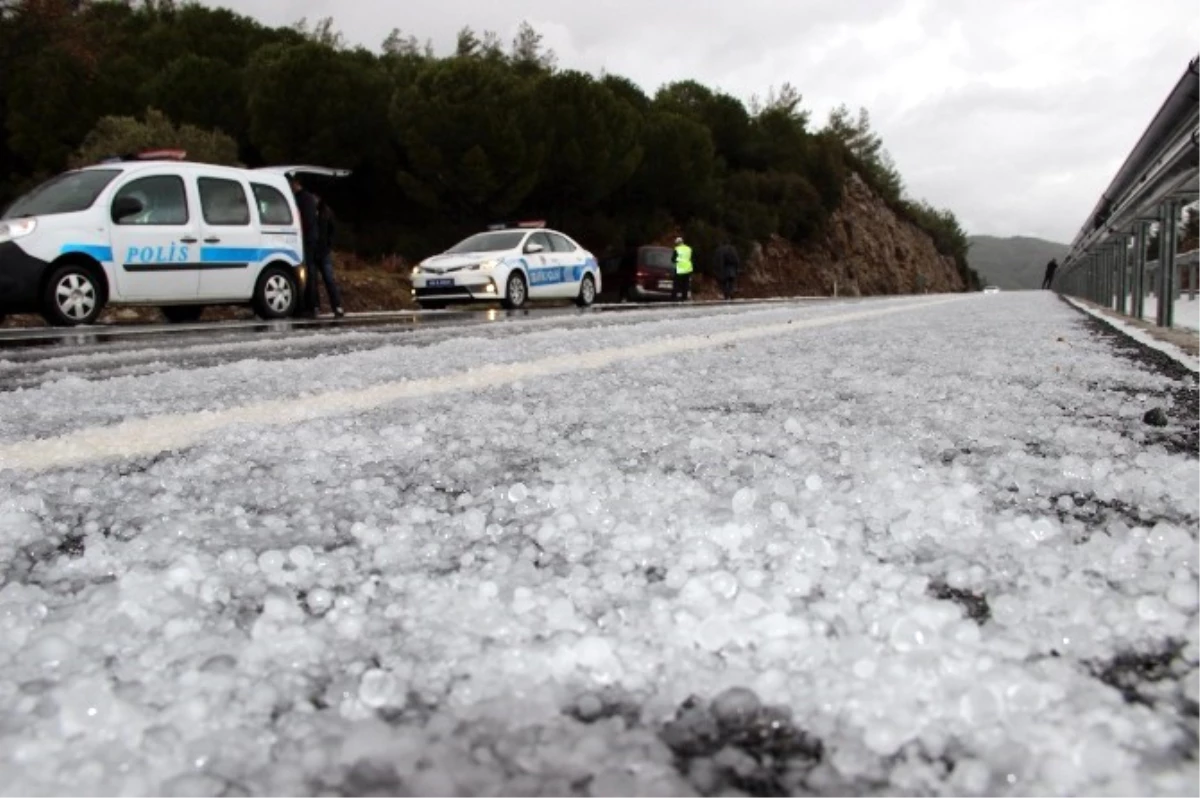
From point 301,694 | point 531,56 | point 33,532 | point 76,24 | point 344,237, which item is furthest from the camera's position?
point 531,56

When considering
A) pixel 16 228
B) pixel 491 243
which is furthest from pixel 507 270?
pixel 16 228

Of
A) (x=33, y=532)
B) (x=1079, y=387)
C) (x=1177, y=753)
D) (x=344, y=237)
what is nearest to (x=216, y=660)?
(x=33, y=532)

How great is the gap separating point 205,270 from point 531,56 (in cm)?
3411

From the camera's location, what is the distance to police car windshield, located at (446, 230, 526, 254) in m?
14.2

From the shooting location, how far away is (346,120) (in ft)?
78.5

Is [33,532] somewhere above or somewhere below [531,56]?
below

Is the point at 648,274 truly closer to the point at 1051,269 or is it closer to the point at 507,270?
the point at 507,270

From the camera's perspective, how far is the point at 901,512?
Answer: 1.15 m

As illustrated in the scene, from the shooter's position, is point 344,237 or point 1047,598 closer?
point 1047,598

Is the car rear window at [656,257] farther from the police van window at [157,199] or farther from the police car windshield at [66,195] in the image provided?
the police car windshield at [66,195]

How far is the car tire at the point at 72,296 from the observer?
26.3 feet

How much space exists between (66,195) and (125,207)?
0.54 meters

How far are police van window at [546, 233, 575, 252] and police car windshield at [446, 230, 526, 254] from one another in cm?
82

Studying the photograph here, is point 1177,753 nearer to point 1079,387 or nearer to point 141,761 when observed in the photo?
point 141,761
